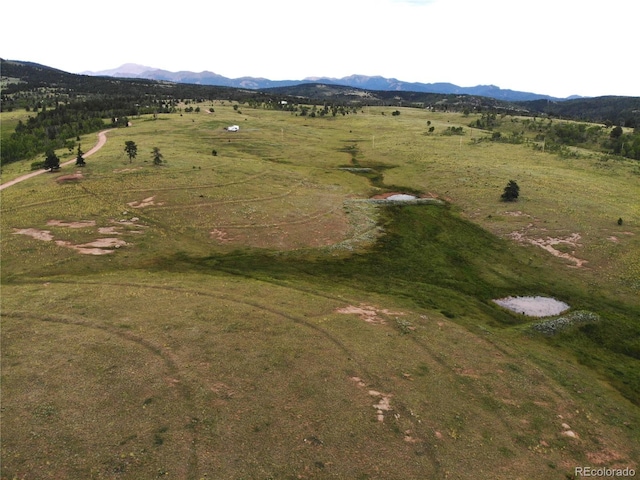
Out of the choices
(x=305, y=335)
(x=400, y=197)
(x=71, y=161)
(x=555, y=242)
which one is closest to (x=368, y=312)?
(x=305, y=335)

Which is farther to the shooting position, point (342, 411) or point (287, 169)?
point (287, 169)

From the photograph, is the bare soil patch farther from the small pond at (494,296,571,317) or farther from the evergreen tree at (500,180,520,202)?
the evergreen tree at (500,180,520,202)

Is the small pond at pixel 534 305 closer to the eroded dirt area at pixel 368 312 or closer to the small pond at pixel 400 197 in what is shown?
the eroded dirt area at pixel 368 312

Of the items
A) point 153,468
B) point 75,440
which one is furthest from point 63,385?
point 153,468

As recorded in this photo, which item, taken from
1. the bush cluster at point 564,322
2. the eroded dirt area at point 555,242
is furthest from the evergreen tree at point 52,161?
the bush cluster at point 564,322

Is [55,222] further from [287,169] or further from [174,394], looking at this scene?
[287,169]

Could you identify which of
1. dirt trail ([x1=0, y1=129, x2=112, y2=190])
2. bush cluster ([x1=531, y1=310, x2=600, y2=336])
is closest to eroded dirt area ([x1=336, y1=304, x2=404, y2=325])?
bush cluster ([x1=531, y1=310, x2=600, y2=336])

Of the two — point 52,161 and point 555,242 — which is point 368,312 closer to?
point 555,242
